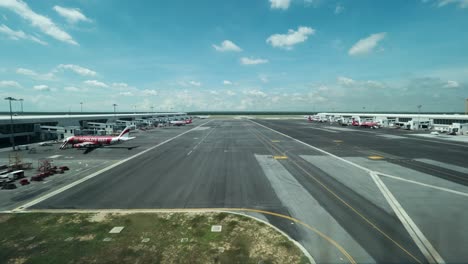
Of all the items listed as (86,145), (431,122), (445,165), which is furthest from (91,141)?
(431,122)

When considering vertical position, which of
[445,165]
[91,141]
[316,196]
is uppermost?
[91,141]

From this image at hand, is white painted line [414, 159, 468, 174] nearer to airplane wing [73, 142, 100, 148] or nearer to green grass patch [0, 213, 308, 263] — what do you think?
green grass patch [0, 213, 308, 263]

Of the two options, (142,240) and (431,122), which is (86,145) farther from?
(431,122)

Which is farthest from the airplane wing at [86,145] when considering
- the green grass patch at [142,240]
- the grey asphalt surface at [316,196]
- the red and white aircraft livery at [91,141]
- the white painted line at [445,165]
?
the white painted line at [445,165]

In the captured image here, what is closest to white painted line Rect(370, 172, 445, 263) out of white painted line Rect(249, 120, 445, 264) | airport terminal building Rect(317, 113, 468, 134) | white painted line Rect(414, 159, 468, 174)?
white painted line Rect(249, 120, 445, 264)

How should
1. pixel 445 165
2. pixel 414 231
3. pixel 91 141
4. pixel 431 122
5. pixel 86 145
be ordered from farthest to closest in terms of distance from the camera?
1. pixel 431 122
2. pixel 91 141
3. pixel 86 145
4. pixel 445 165
5. pixel 414 231

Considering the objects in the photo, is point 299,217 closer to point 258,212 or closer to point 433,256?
point 258,212

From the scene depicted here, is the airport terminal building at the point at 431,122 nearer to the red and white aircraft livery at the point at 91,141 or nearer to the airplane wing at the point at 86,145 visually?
the red and white aircraft livery at the point at 91,141
